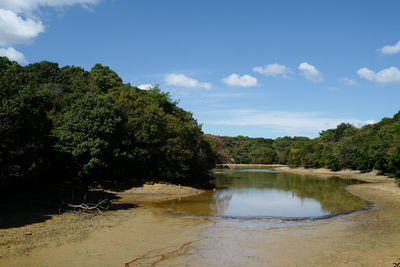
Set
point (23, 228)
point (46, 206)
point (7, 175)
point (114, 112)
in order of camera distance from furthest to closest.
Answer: point (114, 112) < point (46, 206) < point (7, 175) < point (23, 228)

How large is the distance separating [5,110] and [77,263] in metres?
12.0

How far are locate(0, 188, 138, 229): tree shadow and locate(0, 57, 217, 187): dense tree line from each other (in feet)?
4.09

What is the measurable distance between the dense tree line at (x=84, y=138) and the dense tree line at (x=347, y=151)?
2873 cm

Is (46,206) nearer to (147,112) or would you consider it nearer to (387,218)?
(147,112)

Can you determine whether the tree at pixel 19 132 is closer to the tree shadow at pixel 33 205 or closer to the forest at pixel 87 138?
the forest at pixel 87 138

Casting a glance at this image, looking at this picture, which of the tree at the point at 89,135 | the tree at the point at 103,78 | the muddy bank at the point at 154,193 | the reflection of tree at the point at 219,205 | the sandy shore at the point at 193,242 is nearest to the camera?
the sandy shore at the point at 193,242

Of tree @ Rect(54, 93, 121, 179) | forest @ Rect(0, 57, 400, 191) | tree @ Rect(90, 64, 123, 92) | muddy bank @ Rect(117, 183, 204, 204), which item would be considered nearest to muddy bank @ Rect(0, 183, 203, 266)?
muddy bank @ Rect(117, 183, 204, 204)

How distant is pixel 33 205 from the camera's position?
24391 mm

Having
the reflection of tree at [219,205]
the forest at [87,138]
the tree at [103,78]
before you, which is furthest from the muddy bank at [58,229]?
the tree at [103,78]

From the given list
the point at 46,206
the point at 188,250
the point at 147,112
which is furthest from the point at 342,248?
the point at 147,112

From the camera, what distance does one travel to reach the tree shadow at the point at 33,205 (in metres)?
20.2

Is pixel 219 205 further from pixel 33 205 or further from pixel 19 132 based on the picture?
pixel 19 132

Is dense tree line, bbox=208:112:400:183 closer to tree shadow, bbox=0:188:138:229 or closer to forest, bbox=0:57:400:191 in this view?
forest, bbox=0:57:400:191

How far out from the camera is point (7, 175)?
22.2 metres
